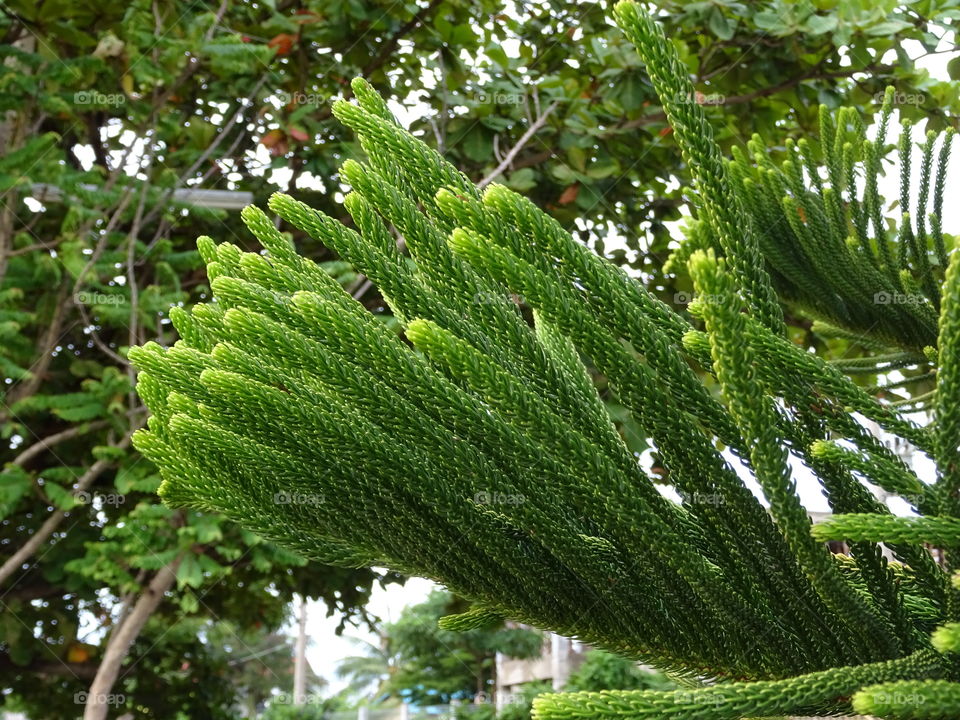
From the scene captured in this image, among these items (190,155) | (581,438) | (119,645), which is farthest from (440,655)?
(581,438)

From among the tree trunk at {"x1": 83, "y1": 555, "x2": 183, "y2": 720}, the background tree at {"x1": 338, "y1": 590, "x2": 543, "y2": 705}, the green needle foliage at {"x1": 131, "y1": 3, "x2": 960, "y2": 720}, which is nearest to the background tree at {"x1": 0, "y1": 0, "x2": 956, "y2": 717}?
the tree trunk at {"x1": 83, "y1": 555, "x2": 183, "y2": 720}

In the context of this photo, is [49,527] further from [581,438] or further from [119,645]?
[581,438]

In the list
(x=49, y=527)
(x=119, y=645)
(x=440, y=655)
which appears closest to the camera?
(x=49, y=527)

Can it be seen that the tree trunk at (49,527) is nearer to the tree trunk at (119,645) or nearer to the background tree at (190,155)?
the background tree at (190,155)

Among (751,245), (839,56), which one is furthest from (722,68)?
(751,245)

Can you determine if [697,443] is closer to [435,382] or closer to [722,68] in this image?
[435,382]

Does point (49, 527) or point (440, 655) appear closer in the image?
point (49, 527)

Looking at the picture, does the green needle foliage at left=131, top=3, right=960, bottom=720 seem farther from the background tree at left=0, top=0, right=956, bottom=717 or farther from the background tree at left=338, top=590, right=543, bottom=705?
the background tree at left=338, top=590, right=543, bottom=705
